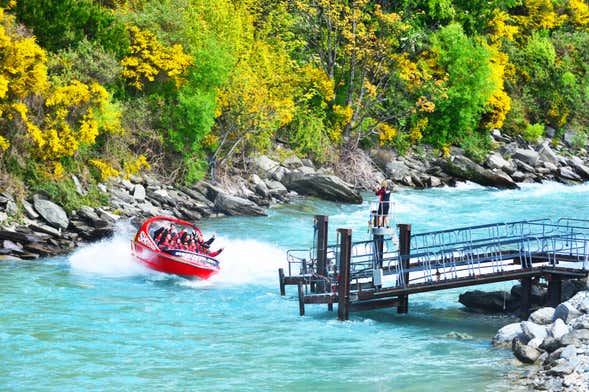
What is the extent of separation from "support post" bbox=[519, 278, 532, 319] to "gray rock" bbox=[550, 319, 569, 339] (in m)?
3.67

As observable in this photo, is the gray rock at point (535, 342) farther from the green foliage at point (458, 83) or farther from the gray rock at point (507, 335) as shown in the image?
the green foliage at point (458, 83)

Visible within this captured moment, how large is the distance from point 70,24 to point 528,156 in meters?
33.2

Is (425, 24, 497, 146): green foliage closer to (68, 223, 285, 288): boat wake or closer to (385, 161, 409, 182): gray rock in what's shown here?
(385, 161, 409, 182): gray rock

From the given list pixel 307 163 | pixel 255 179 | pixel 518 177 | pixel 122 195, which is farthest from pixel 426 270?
pixel 518 177

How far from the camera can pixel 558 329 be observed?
2073 centimetres

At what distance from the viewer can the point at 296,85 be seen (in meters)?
55.1

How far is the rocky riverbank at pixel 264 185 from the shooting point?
33.9 m

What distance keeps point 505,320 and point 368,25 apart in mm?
36592

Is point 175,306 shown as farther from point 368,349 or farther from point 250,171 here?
point 250,171

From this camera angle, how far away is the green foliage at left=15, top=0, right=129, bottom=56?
39344 mm

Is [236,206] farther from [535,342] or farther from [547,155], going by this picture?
[547,155]

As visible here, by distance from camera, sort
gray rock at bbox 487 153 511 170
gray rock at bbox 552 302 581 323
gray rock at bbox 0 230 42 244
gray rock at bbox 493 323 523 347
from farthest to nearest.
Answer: gray rock at bbox 487 153 511 170, gray rock at bbox 0 230 42 244, gray rock at bbox 493 323 523 347, gray rock at bbox 552 302 581 323

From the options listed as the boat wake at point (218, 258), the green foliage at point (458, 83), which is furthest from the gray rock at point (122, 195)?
the green foliage at point (458, 83)

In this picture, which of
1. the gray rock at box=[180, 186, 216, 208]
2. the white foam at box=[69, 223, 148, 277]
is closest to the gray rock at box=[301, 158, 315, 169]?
the gray rock at box=[180, 186, 216, 208]
